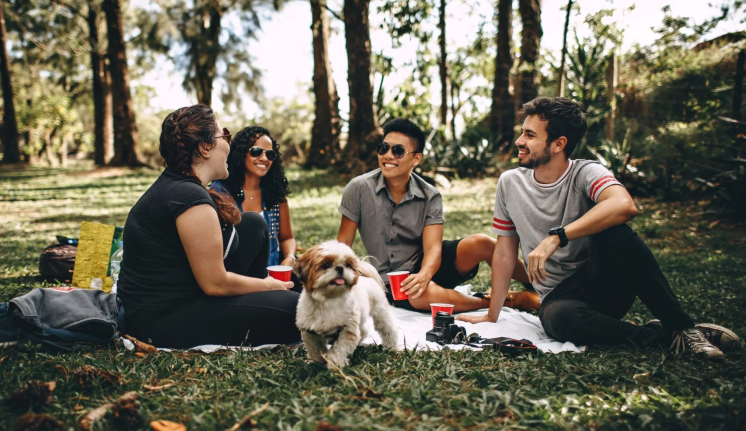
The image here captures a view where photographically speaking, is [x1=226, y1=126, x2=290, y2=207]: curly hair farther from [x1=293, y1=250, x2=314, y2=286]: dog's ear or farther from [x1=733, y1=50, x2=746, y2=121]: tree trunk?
[x1=733, y1=50, x2=746, y2=121]: tree trunk

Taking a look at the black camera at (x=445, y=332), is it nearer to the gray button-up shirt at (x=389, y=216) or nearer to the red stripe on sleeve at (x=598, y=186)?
the gray button-up shirt at (x=389, y=216)

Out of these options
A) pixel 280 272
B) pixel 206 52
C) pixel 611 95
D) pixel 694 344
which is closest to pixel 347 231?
pixel 280 272

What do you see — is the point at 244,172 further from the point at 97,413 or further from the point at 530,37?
the point at 530,37

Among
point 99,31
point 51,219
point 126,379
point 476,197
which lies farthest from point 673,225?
point 99,31

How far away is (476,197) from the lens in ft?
41.4

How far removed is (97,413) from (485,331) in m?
2.60

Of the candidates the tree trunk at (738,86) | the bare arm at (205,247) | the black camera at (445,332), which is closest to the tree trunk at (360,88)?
the tree trunk at (738,86)

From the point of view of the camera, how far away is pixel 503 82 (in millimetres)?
16531

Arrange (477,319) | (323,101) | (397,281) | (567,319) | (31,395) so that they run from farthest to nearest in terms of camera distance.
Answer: (323,101), (477,319), (397,281), (567,319), (31,395)

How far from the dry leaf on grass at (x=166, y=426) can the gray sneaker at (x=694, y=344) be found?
283cm

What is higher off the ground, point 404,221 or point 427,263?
point 404,221

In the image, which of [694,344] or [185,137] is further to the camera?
[694,344]

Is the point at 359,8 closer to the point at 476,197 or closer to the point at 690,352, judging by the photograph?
the point at 476,197

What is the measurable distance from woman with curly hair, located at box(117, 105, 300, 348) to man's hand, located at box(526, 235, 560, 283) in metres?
1.51
